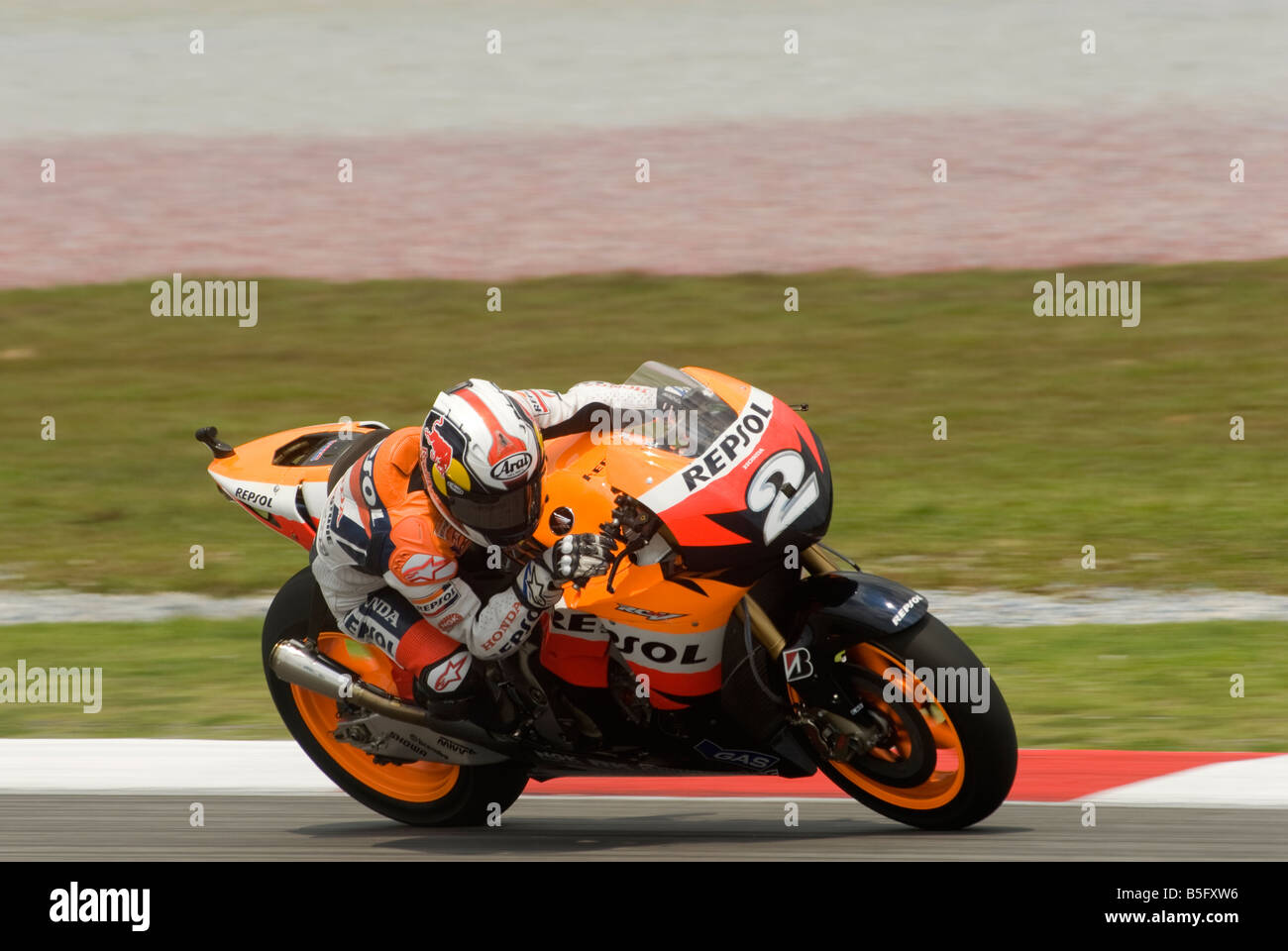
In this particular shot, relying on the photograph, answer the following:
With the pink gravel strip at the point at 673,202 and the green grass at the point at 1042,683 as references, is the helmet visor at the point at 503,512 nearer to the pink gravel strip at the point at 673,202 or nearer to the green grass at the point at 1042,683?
the green grass at the point at 1042,683

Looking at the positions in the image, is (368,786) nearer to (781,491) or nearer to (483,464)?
(483,464)

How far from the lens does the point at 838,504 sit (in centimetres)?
1040

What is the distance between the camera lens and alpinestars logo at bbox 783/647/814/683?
4.68 meters

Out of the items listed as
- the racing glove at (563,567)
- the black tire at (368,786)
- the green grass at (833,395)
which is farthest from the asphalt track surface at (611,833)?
the green grass at (833,395)

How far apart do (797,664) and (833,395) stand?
791cm

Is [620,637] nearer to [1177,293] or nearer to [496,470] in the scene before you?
[496,470]

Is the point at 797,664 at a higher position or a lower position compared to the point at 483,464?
lower

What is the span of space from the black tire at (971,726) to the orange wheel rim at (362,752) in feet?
4.86

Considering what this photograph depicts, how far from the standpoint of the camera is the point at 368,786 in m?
5.54

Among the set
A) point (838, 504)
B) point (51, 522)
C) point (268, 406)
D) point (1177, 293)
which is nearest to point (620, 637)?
point (838, 504)

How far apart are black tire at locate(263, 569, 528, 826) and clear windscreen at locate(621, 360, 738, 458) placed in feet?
3.80

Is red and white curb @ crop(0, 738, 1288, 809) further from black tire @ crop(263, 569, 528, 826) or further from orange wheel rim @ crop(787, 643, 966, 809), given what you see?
orange wheel rim @ crop(787, 643, 966, 809)

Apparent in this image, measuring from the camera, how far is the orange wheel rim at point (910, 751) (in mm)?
4639

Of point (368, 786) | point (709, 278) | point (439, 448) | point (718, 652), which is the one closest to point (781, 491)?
point (718, 652)
